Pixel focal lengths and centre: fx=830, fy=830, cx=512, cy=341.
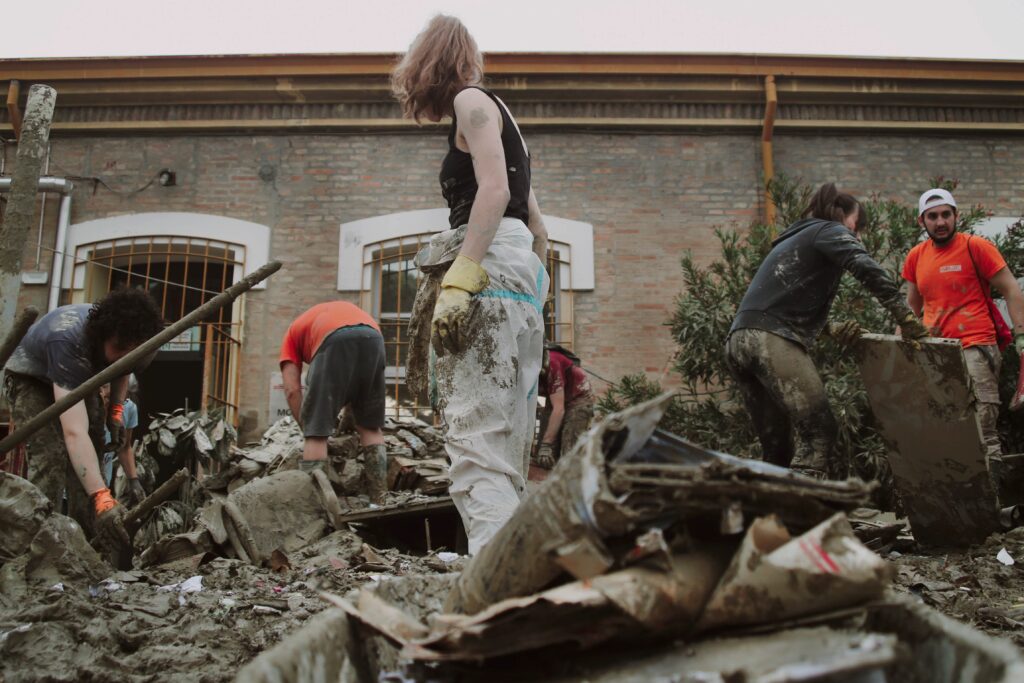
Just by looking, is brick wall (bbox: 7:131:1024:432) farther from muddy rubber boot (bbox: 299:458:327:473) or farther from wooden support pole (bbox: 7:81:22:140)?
muddy rubber boot (bbox: 299:458:327:473)

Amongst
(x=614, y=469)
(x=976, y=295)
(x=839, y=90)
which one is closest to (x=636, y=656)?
(x=614, y=469)


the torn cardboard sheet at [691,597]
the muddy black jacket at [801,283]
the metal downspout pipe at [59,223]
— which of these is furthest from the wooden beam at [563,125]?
the torn cardboard sheet at [691,597]

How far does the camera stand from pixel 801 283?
169 inches

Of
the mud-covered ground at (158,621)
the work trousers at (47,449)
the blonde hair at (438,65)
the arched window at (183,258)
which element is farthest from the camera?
the arched window at (183,258)

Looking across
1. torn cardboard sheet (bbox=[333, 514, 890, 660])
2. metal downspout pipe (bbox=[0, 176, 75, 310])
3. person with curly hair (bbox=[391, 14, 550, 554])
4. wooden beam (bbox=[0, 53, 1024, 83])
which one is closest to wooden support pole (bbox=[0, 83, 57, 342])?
person with curly hair (bbox=[391, 14, 550, 554])

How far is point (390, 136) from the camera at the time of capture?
31.4ft

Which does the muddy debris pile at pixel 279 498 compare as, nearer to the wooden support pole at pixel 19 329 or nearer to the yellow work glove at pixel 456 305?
the wooden support pole at pixel 19 329

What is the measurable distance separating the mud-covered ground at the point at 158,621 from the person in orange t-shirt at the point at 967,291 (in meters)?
3.36

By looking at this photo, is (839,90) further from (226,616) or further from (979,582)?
(226,616)

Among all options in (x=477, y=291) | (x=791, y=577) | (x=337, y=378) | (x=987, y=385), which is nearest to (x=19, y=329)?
(x=477, y=291)

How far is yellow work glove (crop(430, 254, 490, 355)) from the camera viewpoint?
2564mm

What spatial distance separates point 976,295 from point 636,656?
15.6ft

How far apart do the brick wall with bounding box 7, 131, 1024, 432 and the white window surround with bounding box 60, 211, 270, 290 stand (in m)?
0.12

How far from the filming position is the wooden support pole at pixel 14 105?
31.3ft
